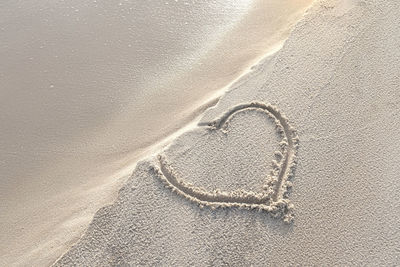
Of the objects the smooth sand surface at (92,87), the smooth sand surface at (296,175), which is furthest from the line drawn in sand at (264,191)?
the smooth sand surface at (92,87)

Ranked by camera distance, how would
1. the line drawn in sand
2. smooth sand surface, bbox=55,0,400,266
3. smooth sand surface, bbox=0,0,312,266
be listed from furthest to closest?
1. smooth sand surface, bbox=0,0,312,266
2. the line drawn in sand
3. smooth sand surface, bbox=55,0,400,266

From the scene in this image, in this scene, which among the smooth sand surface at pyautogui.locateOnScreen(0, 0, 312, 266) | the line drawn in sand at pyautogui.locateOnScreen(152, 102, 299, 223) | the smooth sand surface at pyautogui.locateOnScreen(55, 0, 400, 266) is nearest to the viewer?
the smooth sand surface at pyautogui.locateOnScreen(55, 0, 400, 266)

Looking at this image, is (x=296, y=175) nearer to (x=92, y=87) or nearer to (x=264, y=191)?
(x=264, y=191)

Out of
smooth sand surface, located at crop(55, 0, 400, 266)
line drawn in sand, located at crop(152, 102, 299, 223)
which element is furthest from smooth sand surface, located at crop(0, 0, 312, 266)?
line drawn in sand, located at crop(152, 102, 299, 223)

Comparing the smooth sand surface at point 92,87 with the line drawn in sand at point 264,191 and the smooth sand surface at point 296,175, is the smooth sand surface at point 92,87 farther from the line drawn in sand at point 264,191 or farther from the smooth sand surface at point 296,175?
the line drawn in sand at point 264,191

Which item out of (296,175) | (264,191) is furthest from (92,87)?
(296,175)

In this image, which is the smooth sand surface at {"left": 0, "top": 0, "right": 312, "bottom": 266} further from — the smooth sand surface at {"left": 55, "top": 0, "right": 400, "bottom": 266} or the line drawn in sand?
the line drawn in sand

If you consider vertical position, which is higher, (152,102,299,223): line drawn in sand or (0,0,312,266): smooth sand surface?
(0,0,312,266): smooth sand surface
